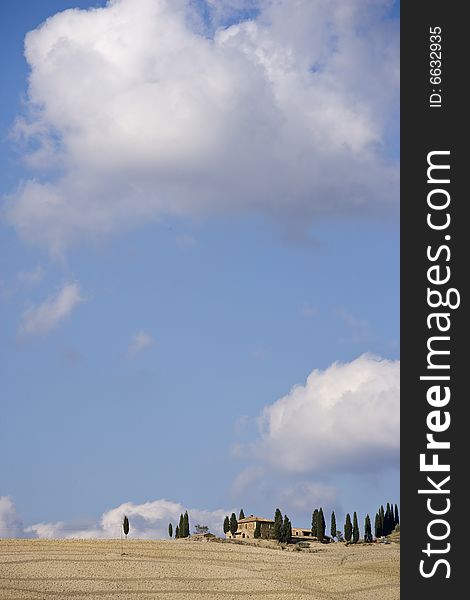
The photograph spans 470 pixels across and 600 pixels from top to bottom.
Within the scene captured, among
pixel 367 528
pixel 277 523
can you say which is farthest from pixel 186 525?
pixel 367 528

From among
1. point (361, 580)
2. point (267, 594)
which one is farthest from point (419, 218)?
point (361, 580)

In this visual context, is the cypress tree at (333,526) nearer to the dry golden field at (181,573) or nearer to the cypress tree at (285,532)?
the cypress tree at (285,532)

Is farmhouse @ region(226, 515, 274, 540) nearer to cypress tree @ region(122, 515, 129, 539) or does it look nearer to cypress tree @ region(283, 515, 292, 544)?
cypress tree @ region(283, 515, 292, 544)

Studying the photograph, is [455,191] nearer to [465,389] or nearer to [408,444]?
[465,389]

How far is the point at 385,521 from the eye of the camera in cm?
12938

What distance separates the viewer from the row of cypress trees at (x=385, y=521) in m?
125

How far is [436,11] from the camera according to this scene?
119 feet

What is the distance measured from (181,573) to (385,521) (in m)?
72.3

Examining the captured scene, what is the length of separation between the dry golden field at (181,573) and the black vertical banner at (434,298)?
Result: 2524cm

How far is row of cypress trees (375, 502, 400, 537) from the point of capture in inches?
4924

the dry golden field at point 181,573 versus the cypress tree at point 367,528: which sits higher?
the cypress tree at point 367,528

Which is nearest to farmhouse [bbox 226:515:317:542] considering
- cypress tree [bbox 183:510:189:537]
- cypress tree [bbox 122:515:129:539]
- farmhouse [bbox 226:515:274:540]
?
farmhouse [bbox 226:515:274:540]

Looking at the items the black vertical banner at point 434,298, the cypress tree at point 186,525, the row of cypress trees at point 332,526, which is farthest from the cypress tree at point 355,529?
the black vertical banner at point 434,298

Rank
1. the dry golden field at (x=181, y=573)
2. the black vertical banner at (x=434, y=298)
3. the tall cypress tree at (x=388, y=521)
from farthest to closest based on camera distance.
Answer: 1. the tall cypress tree at (x=388, y=521)
2. the dry golden field at (x=181, y=573)
3. the black vertical banner at (x=434, y=298)
